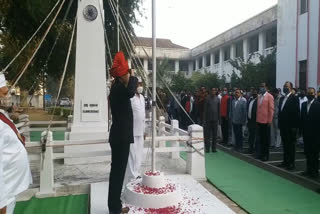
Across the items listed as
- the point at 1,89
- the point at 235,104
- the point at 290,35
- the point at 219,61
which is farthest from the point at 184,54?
the point at 1,89

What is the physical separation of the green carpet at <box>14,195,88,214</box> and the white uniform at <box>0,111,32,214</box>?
1.76 m

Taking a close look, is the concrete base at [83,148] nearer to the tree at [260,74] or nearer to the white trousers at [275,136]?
the white trousers at [275,136]

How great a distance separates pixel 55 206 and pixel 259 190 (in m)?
3.37

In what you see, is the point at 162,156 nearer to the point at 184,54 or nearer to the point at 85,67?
the point at 85,67

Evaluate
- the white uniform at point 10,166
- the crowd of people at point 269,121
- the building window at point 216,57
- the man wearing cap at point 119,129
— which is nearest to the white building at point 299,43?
the crowd of people at point 269,121

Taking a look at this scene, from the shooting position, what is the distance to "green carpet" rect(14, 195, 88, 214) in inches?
180

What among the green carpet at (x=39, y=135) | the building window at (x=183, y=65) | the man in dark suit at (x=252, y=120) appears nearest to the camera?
the man in dark suit at (x=252, y=120)

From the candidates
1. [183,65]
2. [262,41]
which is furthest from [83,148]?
[183,65]

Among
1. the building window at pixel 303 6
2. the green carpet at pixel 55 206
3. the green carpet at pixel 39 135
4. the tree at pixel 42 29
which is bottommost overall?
the green carpet at pixel 55 206

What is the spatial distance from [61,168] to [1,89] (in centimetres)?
406

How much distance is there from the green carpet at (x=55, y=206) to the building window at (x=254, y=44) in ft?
74.1

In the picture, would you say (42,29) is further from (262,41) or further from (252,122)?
(262,41)

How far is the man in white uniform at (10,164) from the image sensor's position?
257 cm

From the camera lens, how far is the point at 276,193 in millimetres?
5297
